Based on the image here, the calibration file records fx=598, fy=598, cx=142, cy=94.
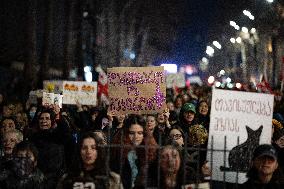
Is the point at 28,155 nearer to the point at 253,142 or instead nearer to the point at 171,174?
the point at 171,174

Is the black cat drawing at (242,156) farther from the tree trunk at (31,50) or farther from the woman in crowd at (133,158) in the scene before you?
the tree trunk at (31,50)

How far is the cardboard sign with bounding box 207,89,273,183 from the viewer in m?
6.33

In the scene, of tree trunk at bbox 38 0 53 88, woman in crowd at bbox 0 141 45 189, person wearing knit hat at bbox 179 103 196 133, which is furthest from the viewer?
tree trunk at bbox 38 0 53 88

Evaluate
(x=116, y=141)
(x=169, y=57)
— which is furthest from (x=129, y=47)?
(x=116, y=141)

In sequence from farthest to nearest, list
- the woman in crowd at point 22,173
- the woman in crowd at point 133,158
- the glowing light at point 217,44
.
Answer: the glowing light at point 217,44 → the woman in crowd at point 133,158 → the woman in crowd at point 22,173

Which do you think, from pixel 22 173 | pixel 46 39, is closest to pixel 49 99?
pixel 22 173

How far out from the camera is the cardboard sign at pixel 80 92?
1478cm

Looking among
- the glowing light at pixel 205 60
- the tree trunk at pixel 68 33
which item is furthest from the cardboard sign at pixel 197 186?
the glowing light at pixel 205 60

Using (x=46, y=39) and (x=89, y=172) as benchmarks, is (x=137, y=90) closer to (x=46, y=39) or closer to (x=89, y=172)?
(x=89, y=172)

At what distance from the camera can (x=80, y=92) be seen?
49.0 feet

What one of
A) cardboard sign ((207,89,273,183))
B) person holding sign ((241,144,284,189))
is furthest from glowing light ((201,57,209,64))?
person holding sign ((241,144,284,189))

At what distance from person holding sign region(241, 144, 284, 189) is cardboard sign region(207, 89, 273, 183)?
0.83 metres

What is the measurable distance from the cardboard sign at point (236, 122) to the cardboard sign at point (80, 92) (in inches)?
339

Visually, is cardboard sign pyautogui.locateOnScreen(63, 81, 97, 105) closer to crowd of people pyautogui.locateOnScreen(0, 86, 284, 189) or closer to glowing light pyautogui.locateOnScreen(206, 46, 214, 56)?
crowd of people pyautogui.locateOnScreen(0, 86, 284, 189)
